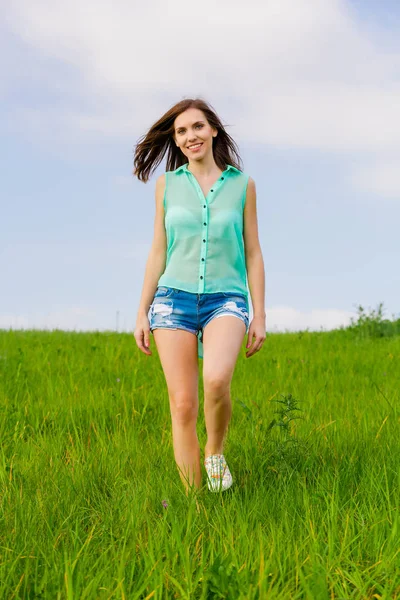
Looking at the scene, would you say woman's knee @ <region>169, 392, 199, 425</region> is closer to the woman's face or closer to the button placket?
the button placket

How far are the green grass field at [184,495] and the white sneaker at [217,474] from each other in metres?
0.07

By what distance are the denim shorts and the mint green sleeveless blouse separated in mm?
40

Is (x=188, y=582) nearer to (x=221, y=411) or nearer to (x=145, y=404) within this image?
(x=221, y=411)

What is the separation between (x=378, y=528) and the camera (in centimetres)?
351

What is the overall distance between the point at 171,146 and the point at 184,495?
7.34ft

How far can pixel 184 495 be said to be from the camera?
3957 millimetres

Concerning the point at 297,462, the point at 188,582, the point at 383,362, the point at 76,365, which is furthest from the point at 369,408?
the point at 188,582

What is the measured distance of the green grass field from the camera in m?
3.01

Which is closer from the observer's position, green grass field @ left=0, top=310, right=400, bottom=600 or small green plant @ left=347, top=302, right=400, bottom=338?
green grass field @ left=0, top=310, right=400, bottom=600

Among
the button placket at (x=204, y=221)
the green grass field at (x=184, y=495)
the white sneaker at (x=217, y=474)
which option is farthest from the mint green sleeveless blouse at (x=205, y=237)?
the green grass field at (x=184, y=495)

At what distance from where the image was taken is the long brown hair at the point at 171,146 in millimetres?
4570

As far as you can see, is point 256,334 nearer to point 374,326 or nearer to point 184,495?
point 184,495

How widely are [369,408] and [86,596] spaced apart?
404cm

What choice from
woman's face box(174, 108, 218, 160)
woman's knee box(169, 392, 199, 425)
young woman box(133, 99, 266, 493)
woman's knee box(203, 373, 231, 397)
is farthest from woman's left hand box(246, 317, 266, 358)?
woman's face box(174, 108, 218, 160)
